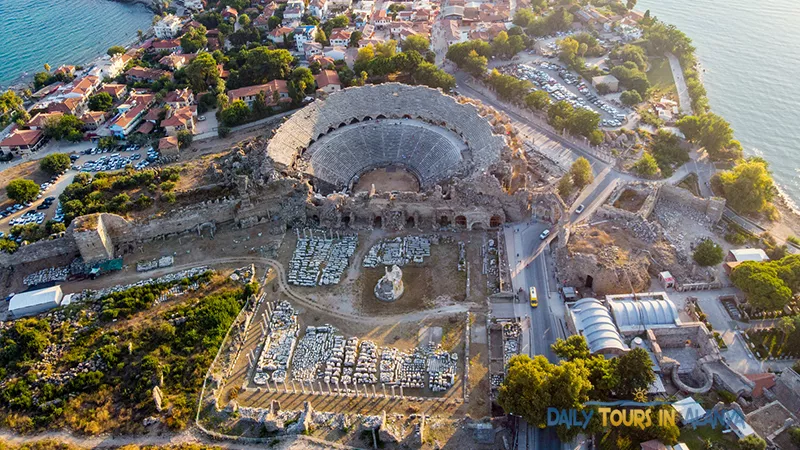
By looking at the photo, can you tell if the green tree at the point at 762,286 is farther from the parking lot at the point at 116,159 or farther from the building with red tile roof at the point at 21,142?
the building with red tile roof at the point at 21,142

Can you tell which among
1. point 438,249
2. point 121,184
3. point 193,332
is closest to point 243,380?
point 193,332

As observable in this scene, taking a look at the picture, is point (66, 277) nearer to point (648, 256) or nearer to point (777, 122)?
point (648, 256)

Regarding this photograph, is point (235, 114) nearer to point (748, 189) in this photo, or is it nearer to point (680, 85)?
point (748, 189)

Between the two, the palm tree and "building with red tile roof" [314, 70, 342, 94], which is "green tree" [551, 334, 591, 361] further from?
"building with red tile roof" [314, 70, 342, 94]

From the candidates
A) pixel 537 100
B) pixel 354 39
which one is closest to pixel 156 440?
pixel 537 100

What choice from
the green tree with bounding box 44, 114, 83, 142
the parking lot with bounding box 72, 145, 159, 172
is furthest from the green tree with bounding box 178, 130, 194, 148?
the green tree with bounding box 44, 114, 83, 142
